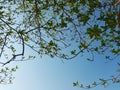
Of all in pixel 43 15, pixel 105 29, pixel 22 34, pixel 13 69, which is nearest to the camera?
pixel 105 29

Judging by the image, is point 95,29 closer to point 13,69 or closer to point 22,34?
point 22,34

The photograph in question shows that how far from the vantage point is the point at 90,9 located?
10617 millimetres

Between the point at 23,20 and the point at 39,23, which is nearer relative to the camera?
the point at 39,23

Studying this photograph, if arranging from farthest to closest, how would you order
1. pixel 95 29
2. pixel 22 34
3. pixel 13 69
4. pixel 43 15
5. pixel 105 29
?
pixel 13 69, pixel 43 15, pixel 22 34, pixel 105 29, pixel 95 29

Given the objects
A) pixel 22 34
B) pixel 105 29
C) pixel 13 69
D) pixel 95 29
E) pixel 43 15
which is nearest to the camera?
pixel 95 29

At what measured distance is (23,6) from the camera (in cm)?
1231

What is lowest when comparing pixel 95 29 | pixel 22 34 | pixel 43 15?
pixel 95 29

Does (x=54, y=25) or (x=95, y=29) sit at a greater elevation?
(x=54, y=25)

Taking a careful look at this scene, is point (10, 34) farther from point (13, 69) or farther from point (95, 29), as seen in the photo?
point (95, 29)

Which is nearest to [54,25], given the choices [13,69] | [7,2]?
[7,2]

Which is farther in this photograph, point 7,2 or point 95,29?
point 7,2

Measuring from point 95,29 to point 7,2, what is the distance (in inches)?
164

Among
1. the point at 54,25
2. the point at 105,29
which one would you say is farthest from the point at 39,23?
the point at 105,29

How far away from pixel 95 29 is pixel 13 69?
197 inches
